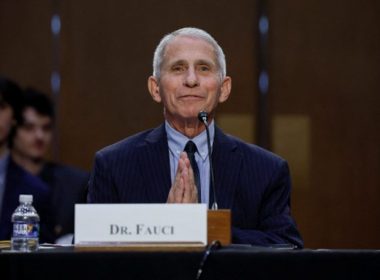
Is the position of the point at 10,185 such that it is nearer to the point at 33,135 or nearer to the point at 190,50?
the point at 33,135

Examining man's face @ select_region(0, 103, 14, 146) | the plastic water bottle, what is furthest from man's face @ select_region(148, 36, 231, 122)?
man's face @ select_region(0, 103, 14, 146)

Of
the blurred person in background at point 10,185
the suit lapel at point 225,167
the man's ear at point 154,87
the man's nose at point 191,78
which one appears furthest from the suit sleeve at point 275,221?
the blurred person in background at point 10,185

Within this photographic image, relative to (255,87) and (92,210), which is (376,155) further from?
(92,210)

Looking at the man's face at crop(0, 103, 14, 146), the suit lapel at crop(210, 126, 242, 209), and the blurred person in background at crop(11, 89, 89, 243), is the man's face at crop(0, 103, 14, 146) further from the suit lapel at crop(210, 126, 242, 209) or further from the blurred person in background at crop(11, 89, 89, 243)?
the suit lapel at crop(210, 126, 242, 209)

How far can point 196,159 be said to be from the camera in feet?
9.72

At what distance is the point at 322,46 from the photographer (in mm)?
5613

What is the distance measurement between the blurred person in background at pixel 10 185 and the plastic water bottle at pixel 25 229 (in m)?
1.35

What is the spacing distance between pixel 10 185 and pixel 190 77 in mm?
1429

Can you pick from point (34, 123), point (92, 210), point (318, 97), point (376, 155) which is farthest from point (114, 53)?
point (92, 210)

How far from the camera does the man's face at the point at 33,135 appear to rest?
16.7ft

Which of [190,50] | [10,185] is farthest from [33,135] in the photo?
[190,50]

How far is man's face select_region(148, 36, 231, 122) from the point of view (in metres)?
2.97

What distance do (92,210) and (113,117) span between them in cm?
352

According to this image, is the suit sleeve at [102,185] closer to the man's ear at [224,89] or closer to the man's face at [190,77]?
the man's face at [190,77]
